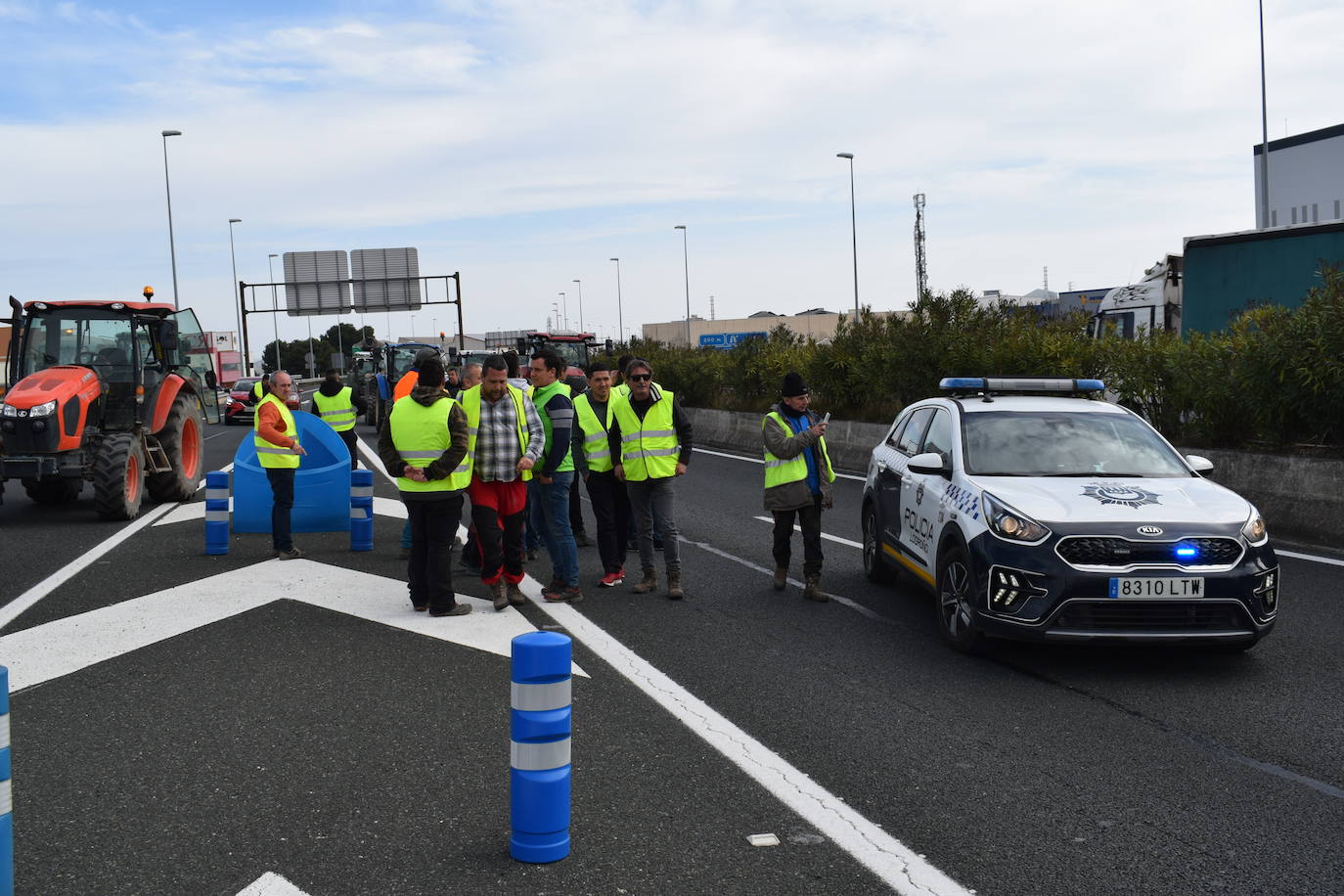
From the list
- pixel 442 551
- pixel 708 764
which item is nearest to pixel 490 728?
pixel 708 764

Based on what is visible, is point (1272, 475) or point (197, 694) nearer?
point (197, 694)

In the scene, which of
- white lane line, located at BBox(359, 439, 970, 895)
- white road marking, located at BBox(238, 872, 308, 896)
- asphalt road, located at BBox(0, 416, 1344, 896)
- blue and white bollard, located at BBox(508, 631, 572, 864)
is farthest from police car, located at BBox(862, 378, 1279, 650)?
white road marking, located at BBox(238, 872, 308, 896)

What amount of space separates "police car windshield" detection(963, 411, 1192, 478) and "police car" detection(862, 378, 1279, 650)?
0.01 m

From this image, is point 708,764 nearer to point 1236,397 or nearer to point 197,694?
point 197,694

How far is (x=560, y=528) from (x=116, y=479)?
7386 millimetres

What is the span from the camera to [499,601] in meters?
9.10

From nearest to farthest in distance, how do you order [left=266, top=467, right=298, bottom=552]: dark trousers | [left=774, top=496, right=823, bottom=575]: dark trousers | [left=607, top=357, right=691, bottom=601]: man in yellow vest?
1. [left=774, top=496, right=823, bottom=575]: dark trousers
2. [left=607, top=357, right=691, bottom=601]: man in yellow vest
3. [left=266, top=467, right=298, bottom=552]: dark trousers

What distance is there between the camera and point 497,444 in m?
9.07

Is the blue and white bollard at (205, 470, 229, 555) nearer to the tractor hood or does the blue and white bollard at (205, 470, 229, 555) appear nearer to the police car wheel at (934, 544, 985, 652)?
the tractor hood

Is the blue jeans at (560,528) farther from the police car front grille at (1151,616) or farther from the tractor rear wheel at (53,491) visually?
the tractor rear wheel at (53,491)

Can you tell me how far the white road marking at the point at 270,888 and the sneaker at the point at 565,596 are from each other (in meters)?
5.18

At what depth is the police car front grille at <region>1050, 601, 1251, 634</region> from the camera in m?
6.86

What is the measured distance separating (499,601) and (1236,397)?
8.91 metres

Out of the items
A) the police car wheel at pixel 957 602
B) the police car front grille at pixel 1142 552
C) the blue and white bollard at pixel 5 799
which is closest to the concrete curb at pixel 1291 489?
the police car front grille at pixel 1142 552
